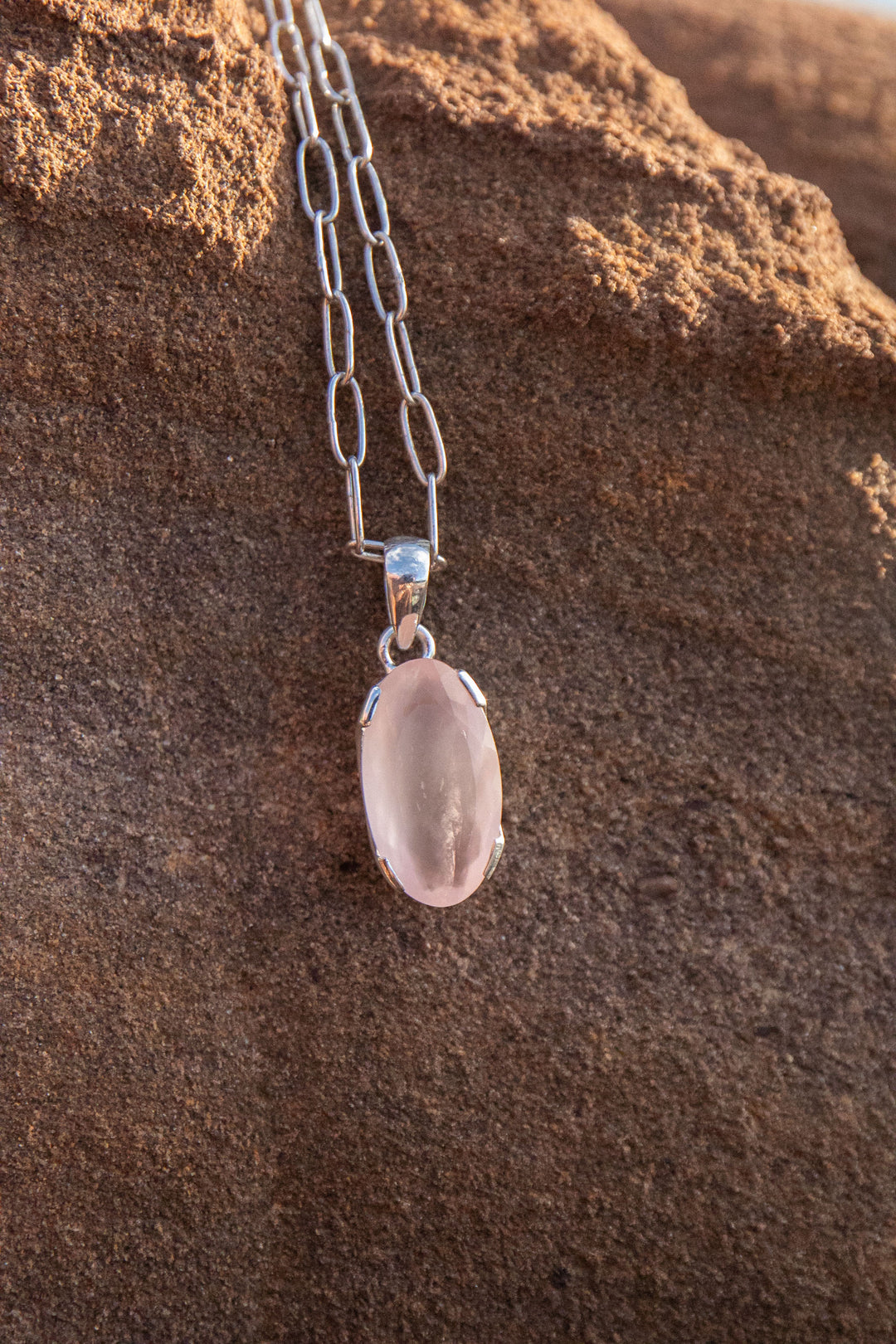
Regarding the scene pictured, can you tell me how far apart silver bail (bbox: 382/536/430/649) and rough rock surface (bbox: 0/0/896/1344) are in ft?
0.23

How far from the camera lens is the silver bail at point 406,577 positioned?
4.15ft

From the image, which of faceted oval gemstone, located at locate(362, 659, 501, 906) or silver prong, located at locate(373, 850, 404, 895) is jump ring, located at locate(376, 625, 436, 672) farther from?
silver prong, located at locate(373, 850, 404, 895)

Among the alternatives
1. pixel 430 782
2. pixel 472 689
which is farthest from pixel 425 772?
pixel 472 689

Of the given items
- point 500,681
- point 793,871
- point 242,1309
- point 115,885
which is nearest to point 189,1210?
point 242,1309

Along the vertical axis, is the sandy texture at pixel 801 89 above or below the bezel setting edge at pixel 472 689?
above

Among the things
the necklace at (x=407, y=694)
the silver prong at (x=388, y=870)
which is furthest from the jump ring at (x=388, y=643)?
the silver prong at (x=388, y=870)

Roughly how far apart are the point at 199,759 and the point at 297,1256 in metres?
0.62

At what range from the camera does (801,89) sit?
66.5 inches

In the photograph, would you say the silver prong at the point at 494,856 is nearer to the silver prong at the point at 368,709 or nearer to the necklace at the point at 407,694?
the necklace at the point at 407,694

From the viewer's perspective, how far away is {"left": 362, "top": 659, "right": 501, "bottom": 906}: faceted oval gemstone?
1.26 m

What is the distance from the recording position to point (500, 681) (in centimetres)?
135

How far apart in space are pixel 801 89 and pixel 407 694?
1271 millimetres

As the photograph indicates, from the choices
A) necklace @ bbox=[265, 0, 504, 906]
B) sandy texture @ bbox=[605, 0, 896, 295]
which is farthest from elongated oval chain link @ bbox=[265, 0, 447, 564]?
sandy texture @ bbox=[605, 0, 896, 295]

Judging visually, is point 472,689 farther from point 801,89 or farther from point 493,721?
point 801,89
